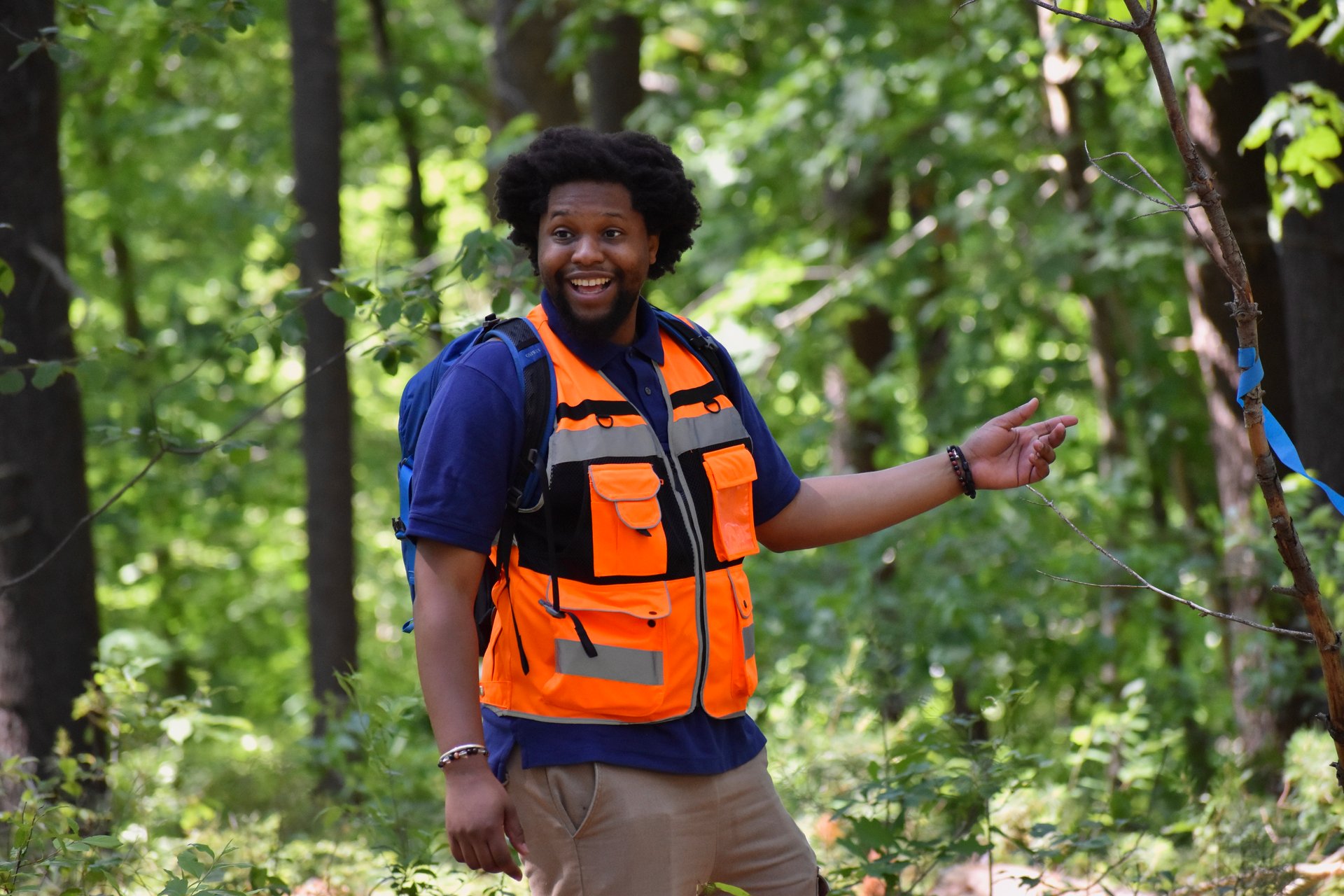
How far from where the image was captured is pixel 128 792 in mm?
4473

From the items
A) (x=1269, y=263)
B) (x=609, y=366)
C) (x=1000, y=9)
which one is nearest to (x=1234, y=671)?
(x=1269, y=263)

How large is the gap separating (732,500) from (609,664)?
1.47ft

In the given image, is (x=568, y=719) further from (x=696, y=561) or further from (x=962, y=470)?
(x=962, y=470)

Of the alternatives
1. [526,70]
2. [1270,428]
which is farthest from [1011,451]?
[526,70]

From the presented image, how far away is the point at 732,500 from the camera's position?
2.57 meters

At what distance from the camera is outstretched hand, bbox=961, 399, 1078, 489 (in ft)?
9.30

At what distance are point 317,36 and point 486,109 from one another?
226 cm

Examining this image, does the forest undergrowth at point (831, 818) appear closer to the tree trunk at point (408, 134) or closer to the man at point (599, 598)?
the man at point (599, 598)

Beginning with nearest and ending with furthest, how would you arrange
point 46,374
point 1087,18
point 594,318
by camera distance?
point 1087,18, point 594,318, point 46,374

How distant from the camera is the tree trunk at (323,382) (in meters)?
8.30

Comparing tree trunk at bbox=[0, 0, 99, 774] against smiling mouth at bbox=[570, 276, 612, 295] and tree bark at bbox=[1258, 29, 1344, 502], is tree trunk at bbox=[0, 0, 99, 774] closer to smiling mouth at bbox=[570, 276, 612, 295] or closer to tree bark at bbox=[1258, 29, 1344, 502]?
smiling mouth at bbox=[570, 276, 612, 295]

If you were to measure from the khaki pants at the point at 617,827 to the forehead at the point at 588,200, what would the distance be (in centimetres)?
110

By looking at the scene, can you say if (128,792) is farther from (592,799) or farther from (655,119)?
(655,119)

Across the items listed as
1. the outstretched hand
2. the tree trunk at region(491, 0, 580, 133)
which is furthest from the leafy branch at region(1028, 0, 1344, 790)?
the tree trunk at region(491, 0, 580, 133)
